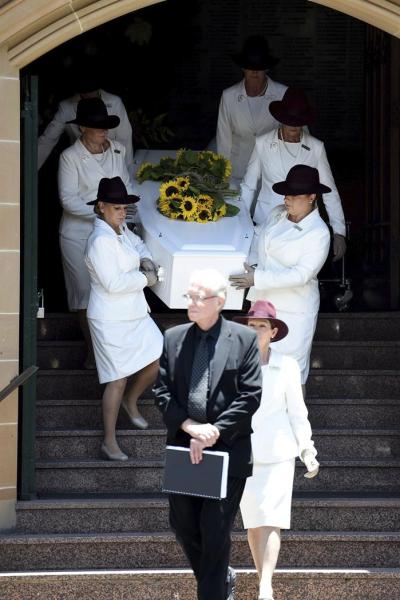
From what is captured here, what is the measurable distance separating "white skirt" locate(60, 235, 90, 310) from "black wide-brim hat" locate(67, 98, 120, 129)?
0.78 m

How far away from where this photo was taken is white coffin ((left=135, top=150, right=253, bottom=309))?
9539 millimetres

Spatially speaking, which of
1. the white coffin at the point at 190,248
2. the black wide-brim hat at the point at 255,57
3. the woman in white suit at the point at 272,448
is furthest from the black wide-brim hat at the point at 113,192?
the black wide-brim hat at the point at 255,57

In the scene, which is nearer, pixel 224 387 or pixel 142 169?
pixel 224 387

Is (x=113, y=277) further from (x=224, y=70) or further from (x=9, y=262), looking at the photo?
(x=224, y=70)

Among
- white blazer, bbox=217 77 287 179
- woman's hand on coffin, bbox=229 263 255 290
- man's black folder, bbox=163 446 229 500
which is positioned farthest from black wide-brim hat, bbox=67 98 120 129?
man's black folder, bbox=163 446 229 500

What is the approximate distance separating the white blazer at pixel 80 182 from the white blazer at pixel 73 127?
55 cm

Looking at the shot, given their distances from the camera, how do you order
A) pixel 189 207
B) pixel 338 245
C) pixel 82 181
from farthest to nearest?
pixel 82 181 < pixel 338 245 < pixel 189 207

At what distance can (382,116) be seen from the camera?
40.7 feet

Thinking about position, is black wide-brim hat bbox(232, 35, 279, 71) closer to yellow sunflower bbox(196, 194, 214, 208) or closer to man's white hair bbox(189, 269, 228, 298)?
yellow sunflower bbox(196, 194, 214, 208)

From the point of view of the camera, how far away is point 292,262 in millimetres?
9602

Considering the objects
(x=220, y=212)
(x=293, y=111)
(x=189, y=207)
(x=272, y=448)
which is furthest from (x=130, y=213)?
(x=272, y=448)

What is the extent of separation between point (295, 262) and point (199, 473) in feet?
Result: 8.20

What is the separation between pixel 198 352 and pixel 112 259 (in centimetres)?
214

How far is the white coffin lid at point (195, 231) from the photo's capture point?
31.6ft
